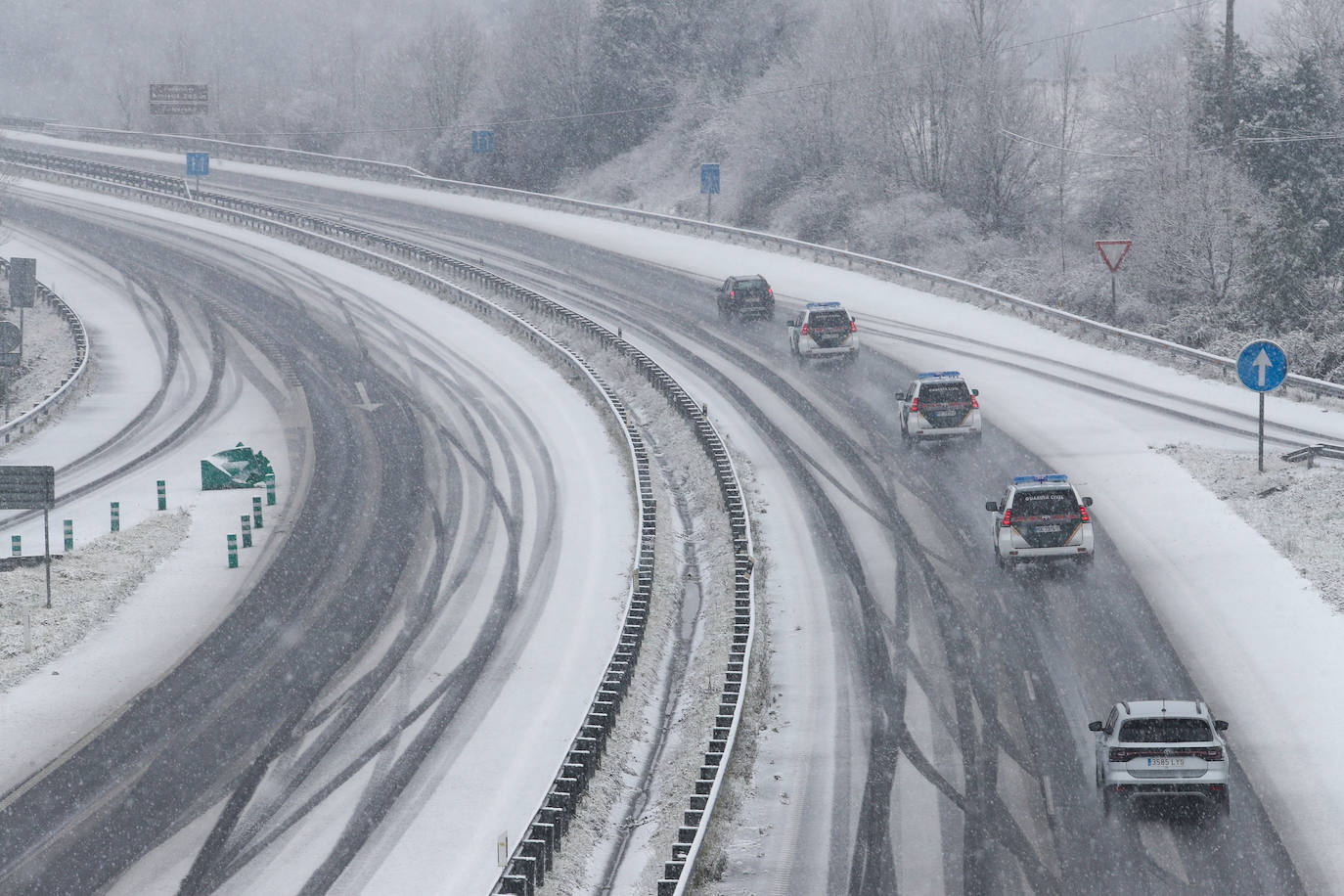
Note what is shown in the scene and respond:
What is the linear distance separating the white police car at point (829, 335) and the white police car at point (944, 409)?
26.3 feet

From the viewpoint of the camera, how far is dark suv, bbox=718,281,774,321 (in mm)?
43656

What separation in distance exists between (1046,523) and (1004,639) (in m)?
2.72

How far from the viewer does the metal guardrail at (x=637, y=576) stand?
1480cm

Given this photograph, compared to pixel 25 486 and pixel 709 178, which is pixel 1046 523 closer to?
pixel 25 486

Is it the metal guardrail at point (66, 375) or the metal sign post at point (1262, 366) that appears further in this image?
the metal guardrail at point (66, 375)

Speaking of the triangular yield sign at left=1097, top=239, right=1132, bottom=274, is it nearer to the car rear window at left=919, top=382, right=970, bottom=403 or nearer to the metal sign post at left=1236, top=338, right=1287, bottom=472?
the car rear window at left=919, top=382, right=970, bottom=403

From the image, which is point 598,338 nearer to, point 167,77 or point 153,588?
point 153,588

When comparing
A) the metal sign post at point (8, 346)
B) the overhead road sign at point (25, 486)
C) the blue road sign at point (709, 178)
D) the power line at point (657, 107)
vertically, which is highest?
the power line at point (657, 107)

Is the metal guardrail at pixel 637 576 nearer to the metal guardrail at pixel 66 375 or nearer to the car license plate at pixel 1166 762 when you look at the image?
the car license plate at pixel 1166 762

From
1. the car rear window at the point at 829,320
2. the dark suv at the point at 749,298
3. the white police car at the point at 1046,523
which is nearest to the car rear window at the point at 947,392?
the white police car at the point at 1046,523

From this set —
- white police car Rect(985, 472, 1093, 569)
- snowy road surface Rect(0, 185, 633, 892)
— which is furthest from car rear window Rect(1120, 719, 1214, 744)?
white police car Rect(985, 472, 1093, 569)

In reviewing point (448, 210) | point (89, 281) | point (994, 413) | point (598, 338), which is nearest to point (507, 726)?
point (994, 413)

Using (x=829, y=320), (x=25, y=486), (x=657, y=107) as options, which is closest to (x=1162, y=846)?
(x=25, y=486)

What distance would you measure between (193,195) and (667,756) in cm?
5853
